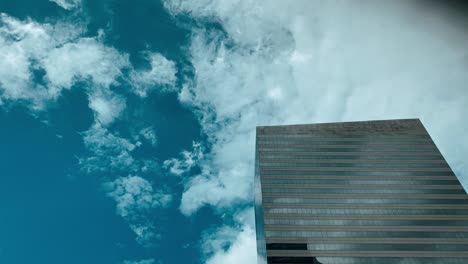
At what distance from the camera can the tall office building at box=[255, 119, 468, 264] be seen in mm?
85625

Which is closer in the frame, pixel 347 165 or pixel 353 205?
pixel 353 205

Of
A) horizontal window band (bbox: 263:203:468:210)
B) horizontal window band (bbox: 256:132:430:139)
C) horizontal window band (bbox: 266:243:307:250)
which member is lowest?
horizontal window band (bbox: 266:243:307:250)

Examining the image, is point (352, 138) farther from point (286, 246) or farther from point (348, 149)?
point (286, 246)

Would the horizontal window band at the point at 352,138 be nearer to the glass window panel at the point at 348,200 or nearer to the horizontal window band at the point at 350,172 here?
the horizontal window band at the point at 350,172

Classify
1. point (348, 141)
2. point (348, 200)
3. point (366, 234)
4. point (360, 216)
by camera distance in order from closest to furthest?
1. point (366, 234)
2. point (360, 216)
3. point (348, 200)
4. point (348, 141)

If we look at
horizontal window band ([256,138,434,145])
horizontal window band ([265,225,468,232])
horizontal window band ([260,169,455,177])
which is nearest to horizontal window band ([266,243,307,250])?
horizontal window band ([265,225,468,232])

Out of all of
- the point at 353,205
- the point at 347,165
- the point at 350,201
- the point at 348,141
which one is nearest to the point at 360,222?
the point at 353,205

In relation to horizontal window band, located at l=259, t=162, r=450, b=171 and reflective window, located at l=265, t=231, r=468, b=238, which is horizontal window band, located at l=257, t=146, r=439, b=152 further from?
reflective window, located at l=265, t=231, r=468, b=238

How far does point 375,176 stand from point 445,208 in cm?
1937

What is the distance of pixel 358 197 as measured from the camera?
319ft

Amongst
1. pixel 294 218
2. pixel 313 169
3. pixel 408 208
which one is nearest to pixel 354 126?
pixel 313 169

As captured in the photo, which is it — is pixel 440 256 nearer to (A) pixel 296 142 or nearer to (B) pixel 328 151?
(B) pixel 328 151

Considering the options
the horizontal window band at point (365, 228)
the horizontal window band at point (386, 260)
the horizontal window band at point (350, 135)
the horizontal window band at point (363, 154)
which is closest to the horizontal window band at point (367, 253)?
the horizontal window band at point (386, 260)

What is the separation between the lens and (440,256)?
3300 inches
